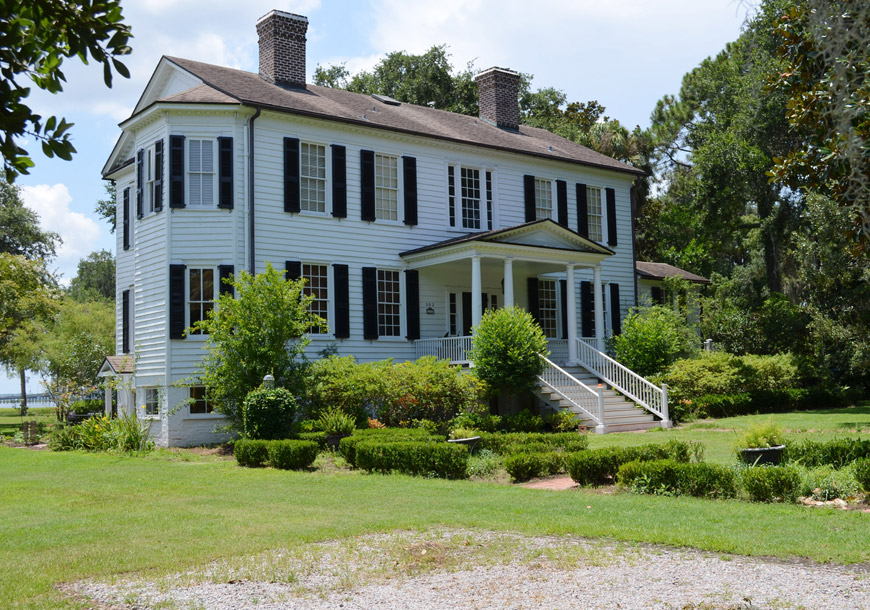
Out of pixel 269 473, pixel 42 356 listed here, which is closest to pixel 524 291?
pixel 269 473

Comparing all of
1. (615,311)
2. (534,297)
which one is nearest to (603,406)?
(534,297)

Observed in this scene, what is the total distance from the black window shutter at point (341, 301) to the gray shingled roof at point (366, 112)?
405 cm

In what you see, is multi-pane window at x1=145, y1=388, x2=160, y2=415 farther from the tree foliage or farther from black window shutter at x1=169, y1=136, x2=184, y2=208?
the tree foliage

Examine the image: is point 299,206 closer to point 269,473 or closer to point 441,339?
point 441,339

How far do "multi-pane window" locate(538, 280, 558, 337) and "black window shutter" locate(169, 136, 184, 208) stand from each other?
1154cm

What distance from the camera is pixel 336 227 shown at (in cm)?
2175

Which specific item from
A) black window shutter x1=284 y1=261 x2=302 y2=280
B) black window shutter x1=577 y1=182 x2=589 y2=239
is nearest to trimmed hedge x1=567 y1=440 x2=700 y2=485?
black window shutter x1=284 y1=261 x2=302 y2=280

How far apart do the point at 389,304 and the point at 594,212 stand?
888 centimetres

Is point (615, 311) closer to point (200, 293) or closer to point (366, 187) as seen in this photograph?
point (366, 187)

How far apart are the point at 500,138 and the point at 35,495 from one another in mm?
18521

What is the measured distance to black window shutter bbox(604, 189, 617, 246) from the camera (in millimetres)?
27781

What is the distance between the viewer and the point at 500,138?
2642 centimetres

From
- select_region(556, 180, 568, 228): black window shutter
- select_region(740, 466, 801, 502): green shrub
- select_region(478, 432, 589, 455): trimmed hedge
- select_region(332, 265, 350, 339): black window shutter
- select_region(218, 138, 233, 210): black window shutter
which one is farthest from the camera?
select_region(556, 180, 568, 228): black window shutter

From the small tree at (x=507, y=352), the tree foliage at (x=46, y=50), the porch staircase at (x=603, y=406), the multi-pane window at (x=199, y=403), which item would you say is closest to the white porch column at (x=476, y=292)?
the small tree at (x=507, y=352)
